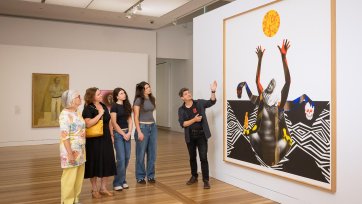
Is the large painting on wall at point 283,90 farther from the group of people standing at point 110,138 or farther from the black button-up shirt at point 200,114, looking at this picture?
the group of people standing at point 110,138

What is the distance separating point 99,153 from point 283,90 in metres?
2.64

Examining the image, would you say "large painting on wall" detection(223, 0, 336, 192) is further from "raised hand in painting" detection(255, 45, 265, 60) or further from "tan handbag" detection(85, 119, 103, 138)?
"tan handbag" detection(85, 119, 103, 138)

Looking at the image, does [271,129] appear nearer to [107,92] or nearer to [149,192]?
[149,192]

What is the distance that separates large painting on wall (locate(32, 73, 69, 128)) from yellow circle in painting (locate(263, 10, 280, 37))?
313 inches

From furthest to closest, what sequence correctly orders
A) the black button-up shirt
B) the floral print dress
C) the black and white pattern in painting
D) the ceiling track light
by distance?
the ceiling track light → the black button-up shirt → the floral print dress → the black and white pattern in painting

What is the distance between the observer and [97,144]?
4504 mm

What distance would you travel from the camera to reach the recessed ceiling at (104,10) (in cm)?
912

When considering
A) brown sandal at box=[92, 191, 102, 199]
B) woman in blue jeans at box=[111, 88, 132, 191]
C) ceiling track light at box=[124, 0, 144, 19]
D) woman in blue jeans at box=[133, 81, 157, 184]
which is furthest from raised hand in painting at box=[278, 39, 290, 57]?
ceiling track light at box=[124, 0, 144, 19]

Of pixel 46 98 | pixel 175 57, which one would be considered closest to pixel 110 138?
pixel 46 98

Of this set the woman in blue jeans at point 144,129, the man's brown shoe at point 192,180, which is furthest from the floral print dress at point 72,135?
the man's brown shoe at point 192,180

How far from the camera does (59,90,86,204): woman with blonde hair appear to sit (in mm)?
3932

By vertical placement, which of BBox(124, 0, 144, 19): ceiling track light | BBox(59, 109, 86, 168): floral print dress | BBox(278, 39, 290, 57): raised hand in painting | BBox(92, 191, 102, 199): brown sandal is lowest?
BBox(92, 191, 102, 199): brown sandal

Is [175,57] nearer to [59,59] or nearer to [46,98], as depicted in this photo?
[59,59]

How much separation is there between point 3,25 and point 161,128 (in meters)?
8.05
